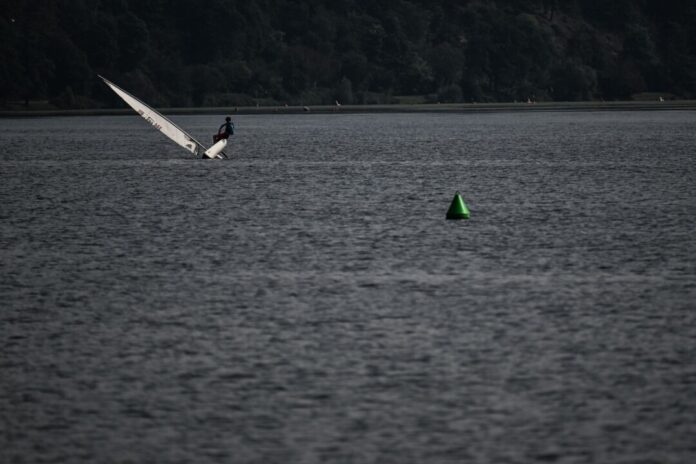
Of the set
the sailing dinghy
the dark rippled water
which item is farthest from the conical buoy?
the sailing dinghy

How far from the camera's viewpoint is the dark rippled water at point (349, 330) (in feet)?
47.7

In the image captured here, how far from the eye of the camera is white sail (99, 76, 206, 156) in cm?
7756

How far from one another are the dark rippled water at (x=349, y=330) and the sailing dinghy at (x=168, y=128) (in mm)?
30355

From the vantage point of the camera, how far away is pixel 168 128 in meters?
80.2

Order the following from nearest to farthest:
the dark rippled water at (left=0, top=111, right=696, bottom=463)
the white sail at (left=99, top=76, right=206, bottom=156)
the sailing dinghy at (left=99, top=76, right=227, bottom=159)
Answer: the dark rippled water at (left=0, top=111, right=696, bottom=463)
the white sail at (left=99, top=76, right=206, bottom=156)
the sailing dinghy at (left=99, top=76, right=227, bottom=159)

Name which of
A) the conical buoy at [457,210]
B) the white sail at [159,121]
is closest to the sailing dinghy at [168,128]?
the white sail at [159,121]

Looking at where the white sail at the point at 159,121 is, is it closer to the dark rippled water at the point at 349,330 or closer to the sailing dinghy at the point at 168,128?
the sailing dinghy at the point at 168,128

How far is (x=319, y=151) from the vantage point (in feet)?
301

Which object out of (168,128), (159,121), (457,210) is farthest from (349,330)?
(168,128)

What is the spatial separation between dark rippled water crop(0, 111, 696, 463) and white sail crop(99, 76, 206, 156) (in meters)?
30.2

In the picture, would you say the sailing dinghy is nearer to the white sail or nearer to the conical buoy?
the white sail

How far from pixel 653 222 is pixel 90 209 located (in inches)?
651

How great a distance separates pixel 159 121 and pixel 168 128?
1321mm

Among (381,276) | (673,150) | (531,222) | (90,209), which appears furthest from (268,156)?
(381,276)
